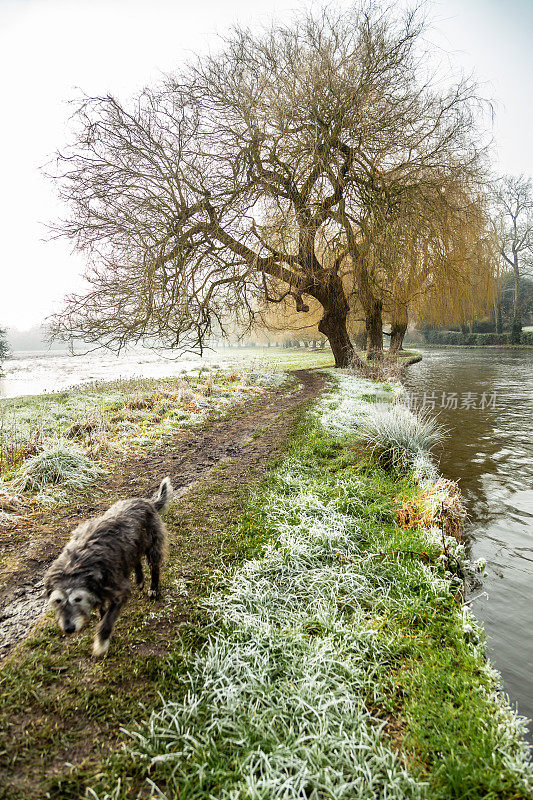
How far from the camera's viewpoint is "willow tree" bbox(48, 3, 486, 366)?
26.5ft

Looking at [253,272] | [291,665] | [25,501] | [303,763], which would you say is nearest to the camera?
[303,763]

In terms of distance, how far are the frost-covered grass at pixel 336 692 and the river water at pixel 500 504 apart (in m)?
0.40

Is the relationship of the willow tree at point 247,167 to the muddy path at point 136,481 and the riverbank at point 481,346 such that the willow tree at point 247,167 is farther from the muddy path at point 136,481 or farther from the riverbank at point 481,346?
the riverbank at point 481,346

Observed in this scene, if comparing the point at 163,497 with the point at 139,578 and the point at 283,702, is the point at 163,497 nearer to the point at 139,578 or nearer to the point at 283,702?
the point at 139,578

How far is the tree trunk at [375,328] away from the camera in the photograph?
1500 centimetres

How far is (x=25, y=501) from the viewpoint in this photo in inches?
172

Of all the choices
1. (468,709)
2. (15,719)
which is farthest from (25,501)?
(468,709)

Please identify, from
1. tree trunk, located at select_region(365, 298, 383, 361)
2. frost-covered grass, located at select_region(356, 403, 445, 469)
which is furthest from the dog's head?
tree trunk, located at select_region(365, 298, 383, 361)

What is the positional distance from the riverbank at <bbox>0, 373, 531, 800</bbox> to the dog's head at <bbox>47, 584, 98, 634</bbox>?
43 cm

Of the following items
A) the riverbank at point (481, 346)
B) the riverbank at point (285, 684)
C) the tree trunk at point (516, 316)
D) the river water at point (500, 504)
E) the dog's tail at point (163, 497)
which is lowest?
the river water at point (500, 504)

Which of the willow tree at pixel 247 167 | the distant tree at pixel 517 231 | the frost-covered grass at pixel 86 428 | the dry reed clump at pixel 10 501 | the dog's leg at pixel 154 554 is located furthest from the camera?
the distant tree at pixel 517 231

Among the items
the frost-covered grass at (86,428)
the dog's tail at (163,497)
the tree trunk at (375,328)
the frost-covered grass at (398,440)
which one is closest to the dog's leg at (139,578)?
the dog's tail at (163,497)

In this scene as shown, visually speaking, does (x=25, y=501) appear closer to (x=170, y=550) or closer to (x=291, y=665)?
(x=170, y=550)

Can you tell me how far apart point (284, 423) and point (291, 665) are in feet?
19.4
